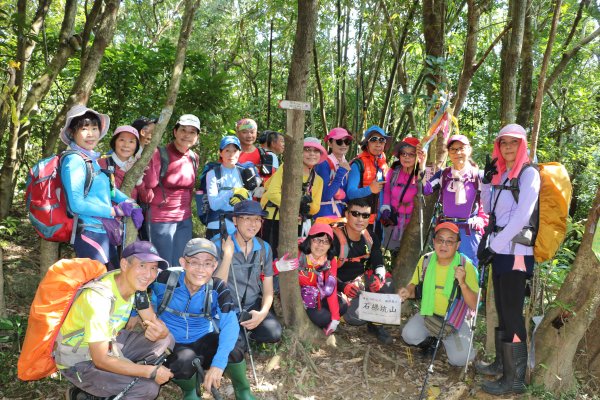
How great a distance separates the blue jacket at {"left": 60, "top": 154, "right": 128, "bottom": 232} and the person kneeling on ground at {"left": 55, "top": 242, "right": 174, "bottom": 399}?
0.82 metres

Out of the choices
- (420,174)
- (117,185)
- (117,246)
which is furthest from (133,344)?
(420,174)

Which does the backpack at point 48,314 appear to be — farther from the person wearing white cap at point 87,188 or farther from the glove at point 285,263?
the glove at point 285,263

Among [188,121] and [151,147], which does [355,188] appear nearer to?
[188,121]

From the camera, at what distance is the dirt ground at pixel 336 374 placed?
4.48 meters

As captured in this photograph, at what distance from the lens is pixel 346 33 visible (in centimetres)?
1065

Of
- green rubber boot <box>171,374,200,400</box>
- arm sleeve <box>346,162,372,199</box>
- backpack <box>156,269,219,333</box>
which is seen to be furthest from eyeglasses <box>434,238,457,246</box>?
green rubber boot <box>171,374,200,400</box>

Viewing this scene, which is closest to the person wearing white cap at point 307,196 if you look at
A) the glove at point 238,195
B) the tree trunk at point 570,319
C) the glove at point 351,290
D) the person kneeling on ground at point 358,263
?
the glove at point 238,195

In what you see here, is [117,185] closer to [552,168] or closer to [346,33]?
[552,168]

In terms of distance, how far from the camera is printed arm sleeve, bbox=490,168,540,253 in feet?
13.5

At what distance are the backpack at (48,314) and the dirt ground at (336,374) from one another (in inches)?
42.6

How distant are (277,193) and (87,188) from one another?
6.51 ft

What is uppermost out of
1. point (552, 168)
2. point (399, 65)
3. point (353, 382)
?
point (399, 65)

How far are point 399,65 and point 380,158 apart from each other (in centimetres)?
358

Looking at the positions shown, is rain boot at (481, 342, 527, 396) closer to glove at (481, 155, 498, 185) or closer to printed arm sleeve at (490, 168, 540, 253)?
printed arm sleeve at (490, 168, 540, 253)
